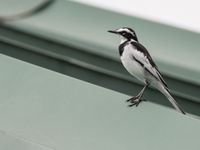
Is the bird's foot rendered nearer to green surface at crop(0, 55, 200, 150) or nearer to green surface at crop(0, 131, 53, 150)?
green surface at crop(0, 55, 200, 150)

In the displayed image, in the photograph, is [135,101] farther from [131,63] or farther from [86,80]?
[86,80]

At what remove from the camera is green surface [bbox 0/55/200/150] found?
31.9 inches

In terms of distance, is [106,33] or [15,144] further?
[106,33]

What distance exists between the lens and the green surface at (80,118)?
2.66 ft

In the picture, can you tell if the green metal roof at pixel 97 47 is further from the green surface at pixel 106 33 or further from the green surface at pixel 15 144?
the green surface at pixel 15 144

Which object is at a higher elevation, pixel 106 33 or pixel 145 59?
pixel 145 59

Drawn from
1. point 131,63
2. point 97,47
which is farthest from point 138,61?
point 97,47

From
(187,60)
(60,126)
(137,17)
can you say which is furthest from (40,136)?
(137,17)

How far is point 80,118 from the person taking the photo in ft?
2.79

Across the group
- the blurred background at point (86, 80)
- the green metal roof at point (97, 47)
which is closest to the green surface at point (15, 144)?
the blurred background at point (86, 80)

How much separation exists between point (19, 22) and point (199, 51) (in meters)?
0.39

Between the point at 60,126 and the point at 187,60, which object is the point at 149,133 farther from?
the point at 187,60

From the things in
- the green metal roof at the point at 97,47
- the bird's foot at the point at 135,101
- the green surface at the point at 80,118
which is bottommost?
the green metal roof at the point at 97,47

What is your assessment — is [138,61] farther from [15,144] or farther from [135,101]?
[15,144]
